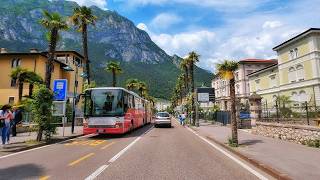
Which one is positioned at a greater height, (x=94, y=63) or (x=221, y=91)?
(x=94, y=63)

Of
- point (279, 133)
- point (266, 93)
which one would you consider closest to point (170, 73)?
point (266, 93)

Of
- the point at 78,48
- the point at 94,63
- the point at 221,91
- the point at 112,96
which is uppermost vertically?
the point at 78,48

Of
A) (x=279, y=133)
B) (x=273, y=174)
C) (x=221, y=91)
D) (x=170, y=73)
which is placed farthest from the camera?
(x=170, y=73)

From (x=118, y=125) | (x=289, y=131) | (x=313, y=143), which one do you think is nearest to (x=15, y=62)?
(x=118, y=125)

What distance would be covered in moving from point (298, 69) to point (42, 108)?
37734mm

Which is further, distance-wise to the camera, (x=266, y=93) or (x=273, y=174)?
(x=266, y=93)

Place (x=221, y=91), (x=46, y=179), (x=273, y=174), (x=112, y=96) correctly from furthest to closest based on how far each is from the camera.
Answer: (x=221, y=91) → (x=112, y=96) → (x=273, y=174) → (x=46, y=179)

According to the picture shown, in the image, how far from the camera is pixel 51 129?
59.3ft

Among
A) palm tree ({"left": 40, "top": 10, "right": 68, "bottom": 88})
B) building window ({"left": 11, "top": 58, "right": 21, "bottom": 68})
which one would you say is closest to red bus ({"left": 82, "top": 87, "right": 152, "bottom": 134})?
palm tree ({"left": 40, "top": 10, "right": 68, "bottom": 88})

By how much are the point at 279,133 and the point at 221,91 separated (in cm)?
7775

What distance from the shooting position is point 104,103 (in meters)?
20.8

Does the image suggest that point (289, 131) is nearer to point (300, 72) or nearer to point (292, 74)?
point (300, 72)

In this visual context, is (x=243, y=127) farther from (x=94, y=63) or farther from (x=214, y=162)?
(x=94, y=63)

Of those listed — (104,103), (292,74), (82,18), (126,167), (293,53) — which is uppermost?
(82,18)
